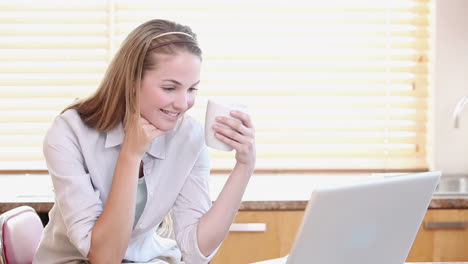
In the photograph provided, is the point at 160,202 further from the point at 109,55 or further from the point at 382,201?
the point at 109,55

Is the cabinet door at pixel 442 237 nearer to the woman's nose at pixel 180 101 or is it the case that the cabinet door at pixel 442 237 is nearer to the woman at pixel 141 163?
the woman at pixel 141 163

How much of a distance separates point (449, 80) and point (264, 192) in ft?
3.30

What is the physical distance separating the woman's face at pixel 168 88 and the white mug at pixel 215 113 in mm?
70

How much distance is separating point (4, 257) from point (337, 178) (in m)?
1.65

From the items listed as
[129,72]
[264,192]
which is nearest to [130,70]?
[129,72]

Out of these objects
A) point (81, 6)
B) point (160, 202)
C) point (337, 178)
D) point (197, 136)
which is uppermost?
point (81, 6)

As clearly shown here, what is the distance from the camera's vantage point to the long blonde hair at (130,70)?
1.89 meters

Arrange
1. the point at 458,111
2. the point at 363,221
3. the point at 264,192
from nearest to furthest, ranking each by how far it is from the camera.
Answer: the point at 363,221 < the point at 264,192 < the point at 458,111

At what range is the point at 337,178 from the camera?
322cm

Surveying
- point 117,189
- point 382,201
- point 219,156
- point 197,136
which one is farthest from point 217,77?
point 382,201

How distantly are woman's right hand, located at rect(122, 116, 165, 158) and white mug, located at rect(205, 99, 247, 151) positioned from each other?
13 centimetres

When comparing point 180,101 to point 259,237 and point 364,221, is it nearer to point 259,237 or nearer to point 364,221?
point 364,221

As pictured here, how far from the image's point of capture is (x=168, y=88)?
185 centimetres

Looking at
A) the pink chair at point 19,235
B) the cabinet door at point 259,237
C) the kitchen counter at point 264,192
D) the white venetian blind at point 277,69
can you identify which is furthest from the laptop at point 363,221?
the white venetian blind at point 277,69
